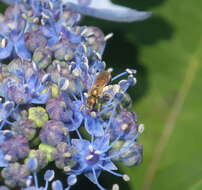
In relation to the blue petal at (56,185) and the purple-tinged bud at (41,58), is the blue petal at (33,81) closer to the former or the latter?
the purple-tinged bud at (41,58)

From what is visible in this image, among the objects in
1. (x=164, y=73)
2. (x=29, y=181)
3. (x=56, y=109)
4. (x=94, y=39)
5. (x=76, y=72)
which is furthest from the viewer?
(x=164, y=73)

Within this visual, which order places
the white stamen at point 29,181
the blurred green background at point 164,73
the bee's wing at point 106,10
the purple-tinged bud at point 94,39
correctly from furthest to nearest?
the blurred green background at point 164,73
the bee's wing at point 106,10
the purple-tinged bud at point 94,39
the white stamen at point 29,181

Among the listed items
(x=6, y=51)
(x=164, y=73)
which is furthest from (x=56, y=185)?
(x=164, y=73)

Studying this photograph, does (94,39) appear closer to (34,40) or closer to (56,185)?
(34,40)

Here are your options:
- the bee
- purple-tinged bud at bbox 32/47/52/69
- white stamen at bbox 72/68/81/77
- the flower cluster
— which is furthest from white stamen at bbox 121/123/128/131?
purple-tinged bud at bbox 32/47/52/69

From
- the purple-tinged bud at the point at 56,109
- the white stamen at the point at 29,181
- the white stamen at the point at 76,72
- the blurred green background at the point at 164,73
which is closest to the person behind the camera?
the white stamen at the point at 29,181

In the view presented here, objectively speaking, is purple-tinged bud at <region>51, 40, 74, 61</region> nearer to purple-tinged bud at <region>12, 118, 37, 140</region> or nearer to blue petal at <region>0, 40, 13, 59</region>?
blue petal at <region>0, 40, 13, 59</region>

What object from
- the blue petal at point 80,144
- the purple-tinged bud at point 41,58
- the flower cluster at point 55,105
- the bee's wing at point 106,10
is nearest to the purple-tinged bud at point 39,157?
the flower cluster at point 55,105
